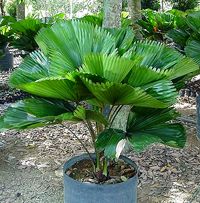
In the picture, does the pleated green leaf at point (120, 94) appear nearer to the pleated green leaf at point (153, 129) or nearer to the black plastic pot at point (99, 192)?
the pleated green leaf at point (153, 129)

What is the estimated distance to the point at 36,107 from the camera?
2066 mm

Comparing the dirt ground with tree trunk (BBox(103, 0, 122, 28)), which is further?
tree trunk (BBox(103, 0, 122, 28))

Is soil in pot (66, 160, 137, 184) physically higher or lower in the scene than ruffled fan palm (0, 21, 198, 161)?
lower

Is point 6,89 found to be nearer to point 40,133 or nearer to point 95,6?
point 40,133

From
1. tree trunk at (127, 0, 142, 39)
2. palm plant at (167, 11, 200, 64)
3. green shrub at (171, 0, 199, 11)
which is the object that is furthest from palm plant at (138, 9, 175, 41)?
green shrub at (171, 0, 199, 11)

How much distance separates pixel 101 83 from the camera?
5.82ft

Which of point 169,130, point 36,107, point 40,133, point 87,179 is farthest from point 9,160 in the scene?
point 169,130

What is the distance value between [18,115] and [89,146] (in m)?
2.07

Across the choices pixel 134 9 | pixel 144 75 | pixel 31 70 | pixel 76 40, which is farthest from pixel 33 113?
pixel 134 9

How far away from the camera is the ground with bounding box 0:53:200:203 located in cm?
315

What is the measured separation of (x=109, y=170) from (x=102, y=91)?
2.84 ft

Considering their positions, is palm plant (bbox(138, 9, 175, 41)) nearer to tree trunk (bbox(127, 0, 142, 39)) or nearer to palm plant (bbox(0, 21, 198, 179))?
tree trunk (bbox(127, 0, 142, 39))

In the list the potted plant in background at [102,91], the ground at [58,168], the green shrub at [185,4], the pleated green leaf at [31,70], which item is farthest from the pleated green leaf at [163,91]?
the green shrub at [185,4]

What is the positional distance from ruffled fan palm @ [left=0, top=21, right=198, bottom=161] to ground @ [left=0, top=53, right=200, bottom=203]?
118cm
